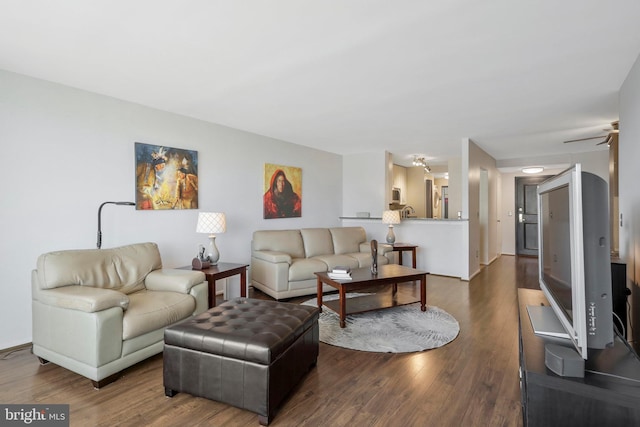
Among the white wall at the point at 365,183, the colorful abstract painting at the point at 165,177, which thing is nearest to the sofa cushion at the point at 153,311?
the colorful abstract painting at the point at 165,177

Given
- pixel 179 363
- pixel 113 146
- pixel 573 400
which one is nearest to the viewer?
pixel 573 400

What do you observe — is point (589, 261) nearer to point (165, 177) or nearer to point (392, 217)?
point (165, 177)

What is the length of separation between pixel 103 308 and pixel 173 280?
76 cm

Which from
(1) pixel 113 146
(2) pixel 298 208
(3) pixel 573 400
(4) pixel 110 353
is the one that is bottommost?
(4) pixel 110 353

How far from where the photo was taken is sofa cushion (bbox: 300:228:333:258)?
196 inches

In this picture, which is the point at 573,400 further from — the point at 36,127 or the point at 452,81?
the point at 36,127

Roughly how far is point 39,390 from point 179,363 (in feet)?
3.27

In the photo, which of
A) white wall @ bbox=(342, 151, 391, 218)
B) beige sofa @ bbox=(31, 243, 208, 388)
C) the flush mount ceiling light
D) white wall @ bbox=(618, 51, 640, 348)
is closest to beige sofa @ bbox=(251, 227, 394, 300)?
white wall @ bbox=(342, 151, 391, 218)

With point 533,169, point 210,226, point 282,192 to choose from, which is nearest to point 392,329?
point 210,226

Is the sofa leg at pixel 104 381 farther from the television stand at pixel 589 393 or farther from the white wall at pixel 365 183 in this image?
the white wall at pixel 365 183

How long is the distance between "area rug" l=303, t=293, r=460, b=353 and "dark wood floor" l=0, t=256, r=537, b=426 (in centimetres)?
11

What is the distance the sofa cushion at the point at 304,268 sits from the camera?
4.15 meters

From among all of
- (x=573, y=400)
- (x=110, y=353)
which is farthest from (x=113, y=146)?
(x=573, y=400)

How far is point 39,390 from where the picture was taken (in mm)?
2123
